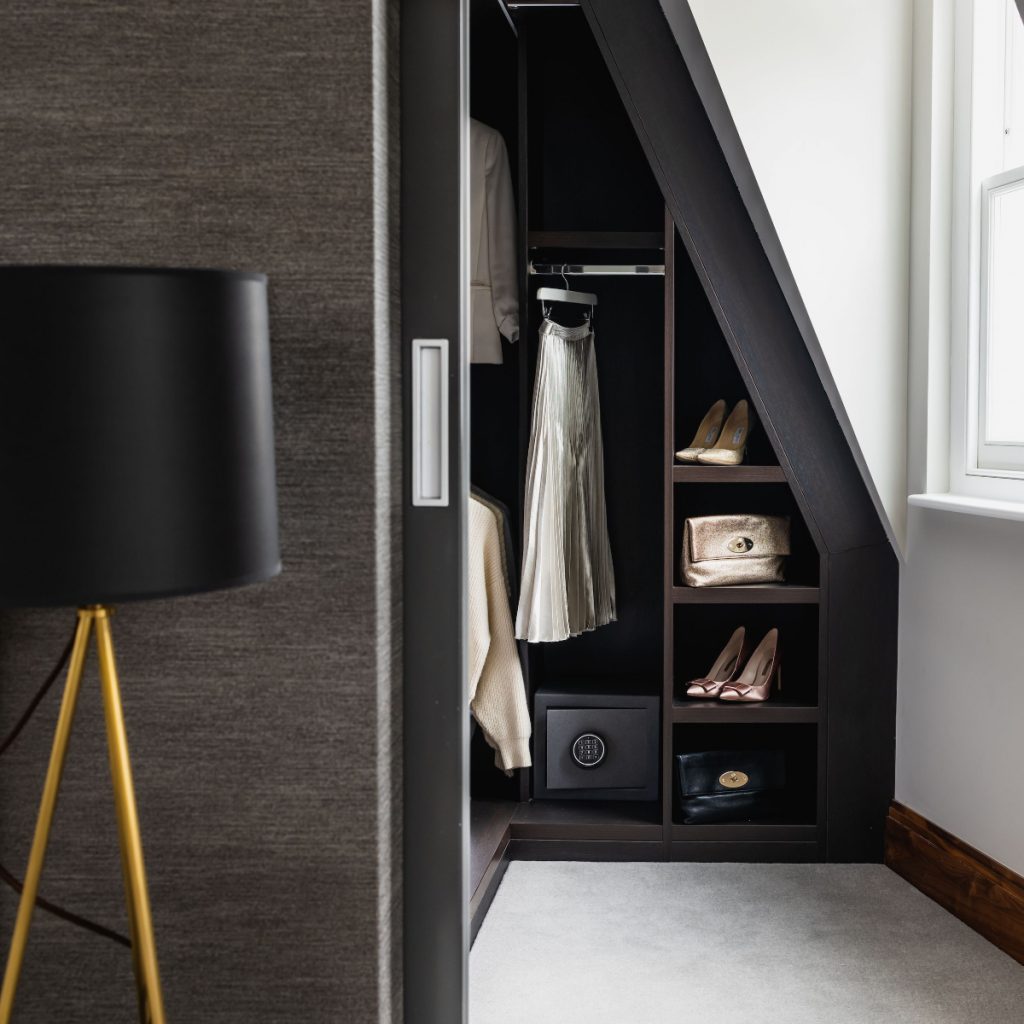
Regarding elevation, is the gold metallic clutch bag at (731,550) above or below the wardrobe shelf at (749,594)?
above

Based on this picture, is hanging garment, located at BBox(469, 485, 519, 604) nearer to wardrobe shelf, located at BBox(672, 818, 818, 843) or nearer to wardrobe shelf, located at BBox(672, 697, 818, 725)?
wardrobe shelf, located at BBox(672, 697, 818, 725)

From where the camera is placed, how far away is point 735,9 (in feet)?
8.45

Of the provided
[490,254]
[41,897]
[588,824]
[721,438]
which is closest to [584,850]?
[588,824]

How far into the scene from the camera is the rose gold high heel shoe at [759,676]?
2.94 meters

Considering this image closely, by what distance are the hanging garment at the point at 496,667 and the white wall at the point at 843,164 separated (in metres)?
0.98

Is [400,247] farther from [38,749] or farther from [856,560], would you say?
[856,560]

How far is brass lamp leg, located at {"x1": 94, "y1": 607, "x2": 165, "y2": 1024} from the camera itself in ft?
3.80

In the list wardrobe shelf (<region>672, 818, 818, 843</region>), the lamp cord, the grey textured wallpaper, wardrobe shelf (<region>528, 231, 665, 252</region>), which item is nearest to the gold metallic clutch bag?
wardrobe shelf (<region>672, 818, 818, 843</region>)

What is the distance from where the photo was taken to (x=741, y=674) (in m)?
3.06

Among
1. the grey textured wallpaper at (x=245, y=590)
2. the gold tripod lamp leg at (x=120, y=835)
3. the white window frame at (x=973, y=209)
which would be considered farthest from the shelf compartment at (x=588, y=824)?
the gold tripod lamp leg at (x=120, y=835)

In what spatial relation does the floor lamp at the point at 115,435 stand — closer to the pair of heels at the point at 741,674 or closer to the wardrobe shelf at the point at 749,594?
the wardrobe shelf at the point at 749,594

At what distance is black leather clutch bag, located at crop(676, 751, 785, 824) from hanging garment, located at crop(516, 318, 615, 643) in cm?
48

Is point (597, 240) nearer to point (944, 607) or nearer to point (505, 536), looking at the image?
point (505, 536)

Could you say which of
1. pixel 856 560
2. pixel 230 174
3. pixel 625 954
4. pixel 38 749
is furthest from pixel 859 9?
pixel 38 749
